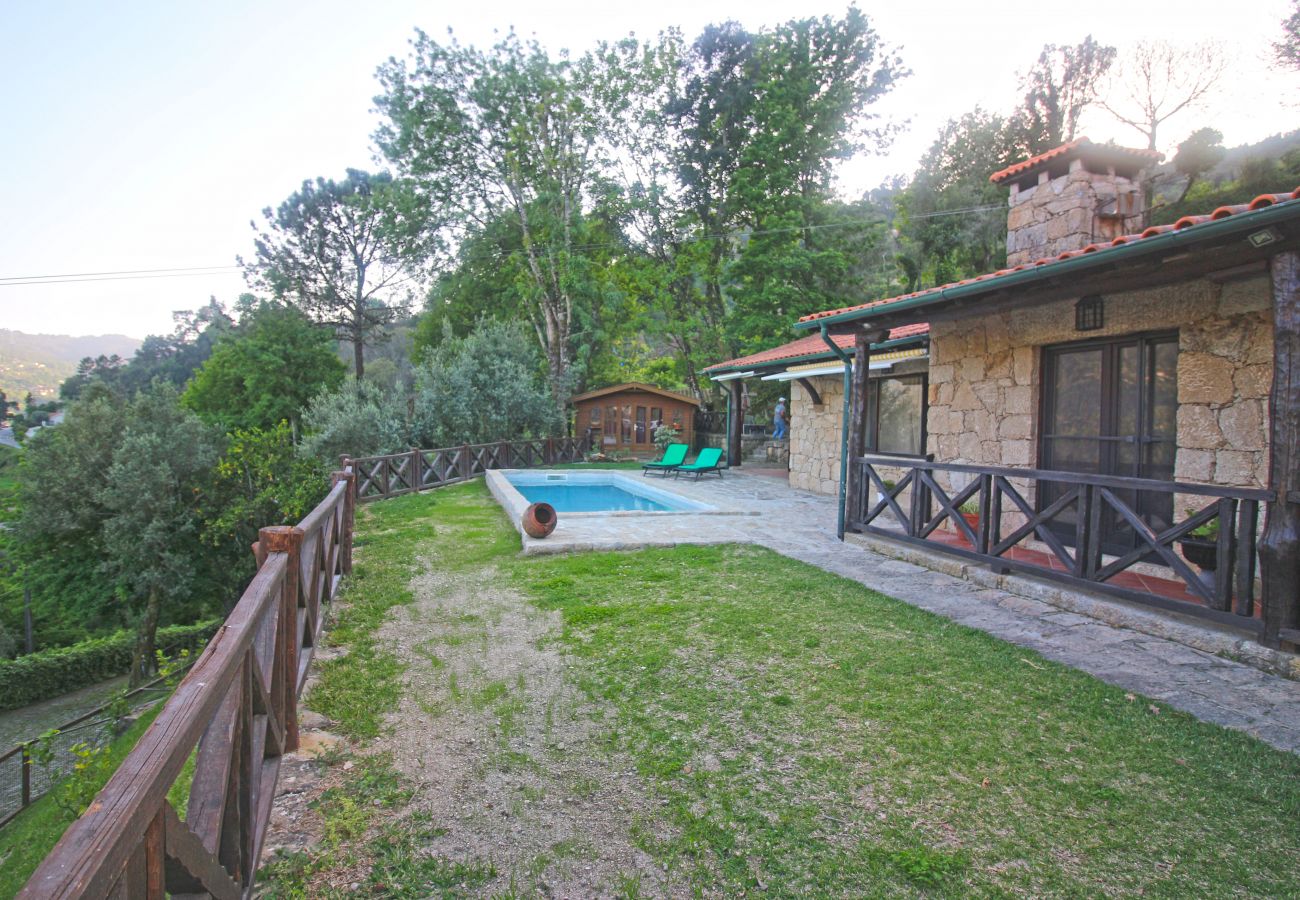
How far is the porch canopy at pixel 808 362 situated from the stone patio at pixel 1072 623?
249cm

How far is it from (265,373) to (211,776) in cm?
3184

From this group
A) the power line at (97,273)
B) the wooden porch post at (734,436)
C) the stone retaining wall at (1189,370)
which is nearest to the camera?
the stone retaining wall at (1189,370)

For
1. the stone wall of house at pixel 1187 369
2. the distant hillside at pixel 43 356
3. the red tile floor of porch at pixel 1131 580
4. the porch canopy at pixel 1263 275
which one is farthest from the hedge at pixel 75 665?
the distant hillside at pixel 43 356

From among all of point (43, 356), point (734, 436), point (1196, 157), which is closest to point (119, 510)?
point (734, 436)

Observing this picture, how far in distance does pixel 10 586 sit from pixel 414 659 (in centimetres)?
2094

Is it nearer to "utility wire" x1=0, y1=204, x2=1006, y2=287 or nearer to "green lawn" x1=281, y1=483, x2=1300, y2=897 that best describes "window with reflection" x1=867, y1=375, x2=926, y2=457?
"green lawn" x1=281, y1=483, x2=1300, y2=897

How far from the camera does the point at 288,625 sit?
117 inches

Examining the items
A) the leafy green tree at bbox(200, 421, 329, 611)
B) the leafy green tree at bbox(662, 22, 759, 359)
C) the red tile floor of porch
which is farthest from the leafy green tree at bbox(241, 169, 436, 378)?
the red tile floor of porch

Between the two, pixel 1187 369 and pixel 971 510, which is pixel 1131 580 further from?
pixel 971 510

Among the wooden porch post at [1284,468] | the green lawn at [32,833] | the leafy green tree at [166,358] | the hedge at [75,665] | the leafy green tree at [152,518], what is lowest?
the hedge at [75,665]

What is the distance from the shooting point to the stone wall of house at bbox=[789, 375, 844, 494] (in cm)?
1220

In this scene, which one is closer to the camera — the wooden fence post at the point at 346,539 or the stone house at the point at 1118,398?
the stone house at the point at 1118,398

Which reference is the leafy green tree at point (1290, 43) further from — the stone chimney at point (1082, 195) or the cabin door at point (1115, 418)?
the cabin door at point (1115, 418)

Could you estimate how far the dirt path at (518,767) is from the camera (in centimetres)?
219
